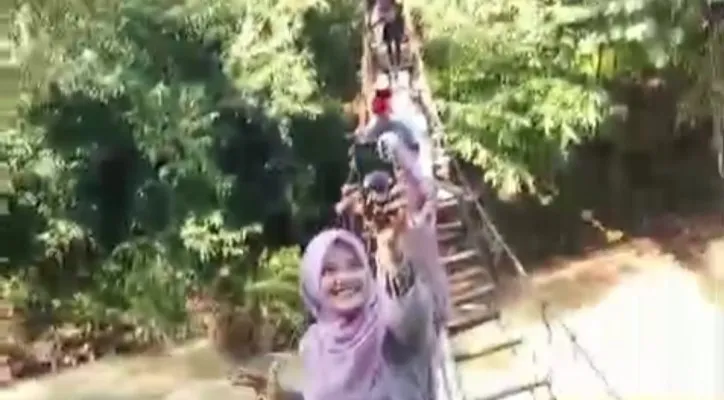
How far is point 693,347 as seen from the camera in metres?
1.49

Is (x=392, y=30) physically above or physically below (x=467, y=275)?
above

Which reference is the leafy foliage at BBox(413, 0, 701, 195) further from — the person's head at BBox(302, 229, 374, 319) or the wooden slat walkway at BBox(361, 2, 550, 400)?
the person's head at BBox(302, 229, 374, 319)

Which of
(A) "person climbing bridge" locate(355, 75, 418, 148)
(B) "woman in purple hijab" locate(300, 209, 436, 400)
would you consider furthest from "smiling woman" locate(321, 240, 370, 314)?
(A) "person climbing bridge" locate(355, 75, 418, 148)

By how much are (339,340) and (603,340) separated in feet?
0.91

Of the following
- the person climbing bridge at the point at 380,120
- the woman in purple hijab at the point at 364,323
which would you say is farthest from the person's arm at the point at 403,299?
the person climbing bridge at the point at 380,120

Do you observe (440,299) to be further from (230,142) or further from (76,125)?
(76,125)

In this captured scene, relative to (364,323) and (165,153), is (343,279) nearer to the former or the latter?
(364,323)

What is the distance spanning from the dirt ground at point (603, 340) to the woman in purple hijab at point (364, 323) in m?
0.03

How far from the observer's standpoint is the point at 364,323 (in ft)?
4.63

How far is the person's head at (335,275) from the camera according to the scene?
1.40m

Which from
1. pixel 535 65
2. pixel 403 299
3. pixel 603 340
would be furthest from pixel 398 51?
pixel 603 340

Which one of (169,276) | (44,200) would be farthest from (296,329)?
(44,200)

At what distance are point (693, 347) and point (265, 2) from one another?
577 millimetres

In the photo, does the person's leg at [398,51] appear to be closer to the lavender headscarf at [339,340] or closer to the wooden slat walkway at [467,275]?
the wooden slat walkway at [467,275]
